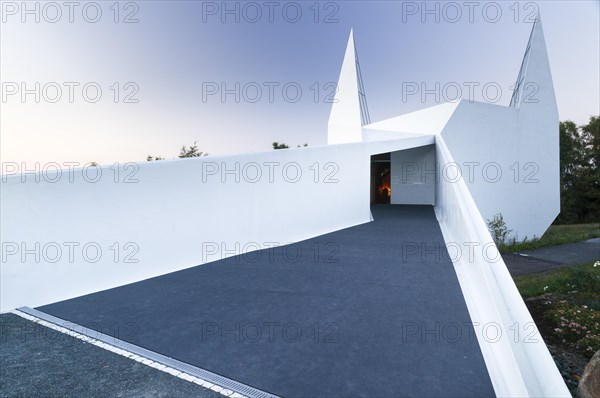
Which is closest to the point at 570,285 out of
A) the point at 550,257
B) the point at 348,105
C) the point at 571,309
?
the point at 571,309

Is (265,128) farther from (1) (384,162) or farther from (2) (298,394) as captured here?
(2) (298,394)

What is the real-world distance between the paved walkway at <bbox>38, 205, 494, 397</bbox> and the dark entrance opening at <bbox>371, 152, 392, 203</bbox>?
10.5 metres

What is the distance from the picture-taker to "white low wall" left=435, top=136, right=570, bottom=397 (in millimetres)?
1838

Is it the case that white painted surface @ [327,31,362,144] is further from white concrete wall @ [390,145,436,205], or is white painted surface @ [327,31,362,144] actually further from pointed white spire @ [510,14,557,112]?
pointed white spire @ [510,14,557,112]

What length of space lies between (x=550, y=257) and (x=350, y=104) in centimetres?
1030

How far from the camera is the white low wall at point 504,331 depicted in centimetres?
184

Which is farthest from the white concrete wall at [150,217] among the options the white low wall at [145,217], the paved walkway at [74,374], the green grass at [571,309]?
the green grass at [571,309]

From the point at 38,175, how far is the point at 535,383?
16.3 feet

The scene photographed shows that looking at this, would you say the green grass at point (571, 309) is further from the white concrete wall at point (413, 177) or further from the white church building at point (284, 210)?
the white concrete wall at point (413, 177)

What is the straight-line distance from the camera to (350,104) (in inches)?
634

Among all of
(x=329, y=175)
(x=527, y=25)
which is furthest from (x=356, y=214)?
(x=527, y=25)

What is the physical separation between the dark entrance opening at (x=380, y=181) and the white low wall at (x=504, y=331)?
12001 millimetres

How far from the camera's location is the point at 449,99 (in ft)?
40.9

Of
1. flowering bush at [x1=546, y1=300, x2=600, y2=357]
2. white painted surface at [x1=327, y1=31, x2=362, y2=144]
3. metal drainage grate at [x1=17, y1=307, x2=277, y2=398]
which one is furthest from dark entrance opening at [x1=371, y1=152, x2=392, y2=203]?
metal drainage grate at [x1=17, y1=307, x2=277, y2=398]
